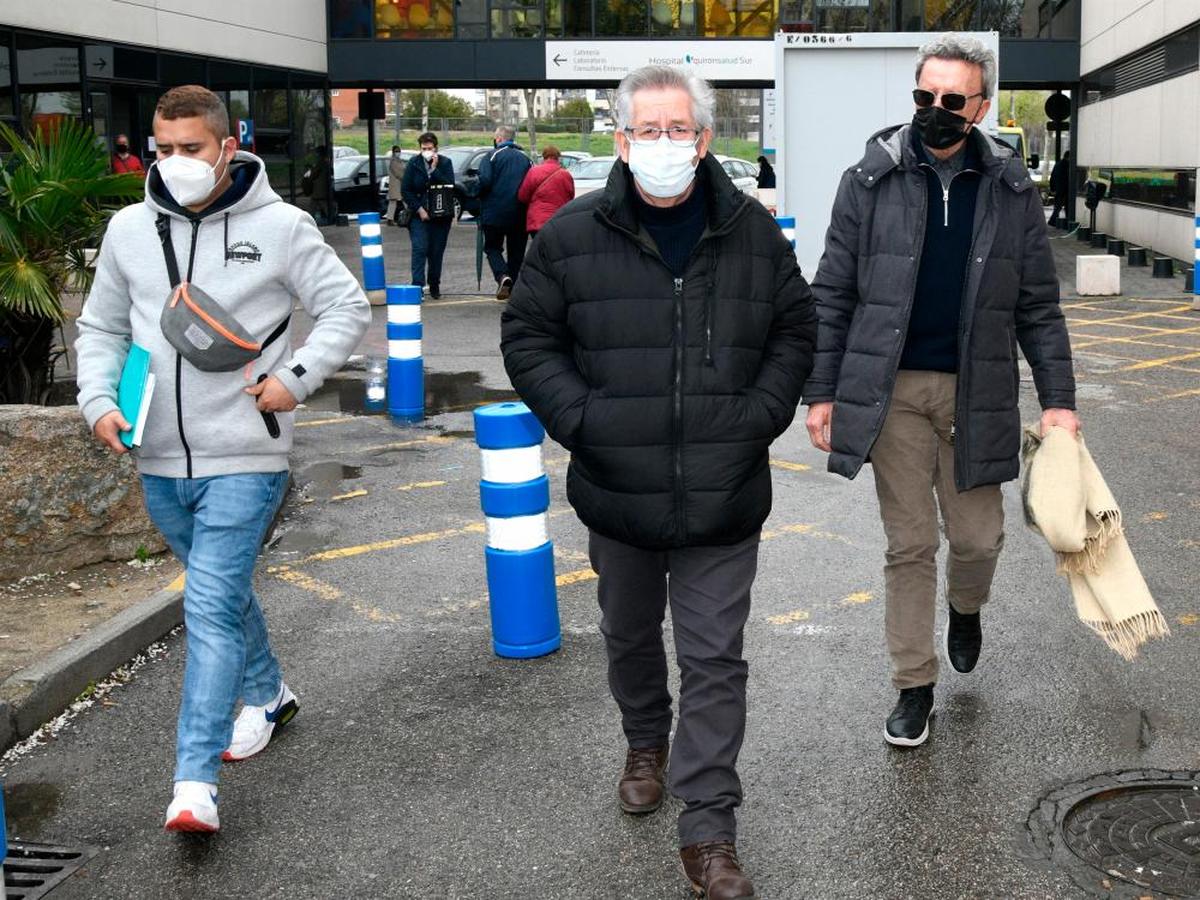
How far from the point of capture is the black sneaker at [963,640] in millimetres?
5250

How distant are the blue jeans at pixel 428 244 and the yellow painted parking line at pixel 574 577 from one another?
11.8 m

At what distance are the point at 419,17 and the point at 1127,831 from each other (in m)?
32.8

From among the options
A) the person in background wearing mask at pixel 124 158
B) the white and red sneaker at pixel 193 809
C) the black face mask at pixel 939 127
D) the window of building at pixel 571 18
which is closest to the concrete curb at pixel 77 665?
the white and red sneaker at pixel 193 809

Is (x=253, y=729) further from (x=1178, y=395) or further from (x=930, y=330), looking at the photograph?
(x=1178, y=395)

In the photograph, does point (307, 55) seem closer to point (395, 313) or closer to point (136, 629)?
point (395, 313)

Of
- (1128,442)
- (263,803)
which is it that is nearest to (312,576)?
(263,803)

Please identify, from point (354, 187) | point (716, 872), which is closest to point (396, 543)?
point (716, 872)

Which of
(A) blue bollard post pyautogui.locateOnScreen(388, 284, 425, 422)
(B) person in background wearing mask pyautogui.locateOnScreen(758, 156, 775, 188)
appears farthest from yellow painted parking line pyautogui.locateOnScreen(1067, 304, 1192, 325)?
(B) person in background wearing mask pyautogui.locateOnScreen(758, 156, 775, 188)

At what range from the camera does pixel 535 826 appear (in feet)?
14.0

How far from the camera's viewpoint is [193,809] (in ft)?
13.6

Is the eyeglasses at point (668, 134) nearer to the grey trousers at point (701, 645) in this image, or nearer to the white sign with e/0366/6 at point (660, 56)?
the grey trousers at point (701, 645)

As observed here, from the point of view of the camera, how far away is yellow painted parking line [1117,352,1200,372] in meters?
13.1

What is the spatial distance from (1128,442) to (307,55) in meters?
27.5

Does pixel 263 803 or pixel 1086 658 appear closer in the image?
pixel 263 803
